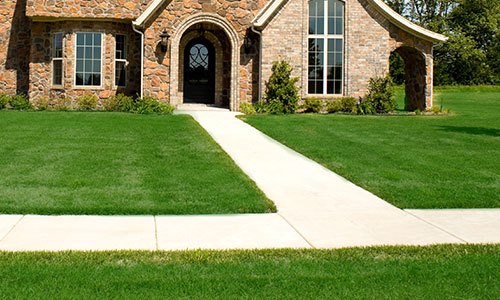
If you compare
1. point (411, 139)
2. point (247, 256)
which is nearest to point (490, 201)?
point (247, 256)

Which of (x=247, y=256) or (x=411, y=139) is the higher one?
(x=411, y=139)

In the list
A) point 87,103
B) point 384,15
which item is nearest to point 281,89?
point 384,15

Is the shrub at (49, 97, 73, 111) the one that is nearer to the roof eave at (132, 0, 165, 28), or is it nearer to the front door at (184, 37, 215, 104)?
the roof eave at (132, 0, 165, 28)

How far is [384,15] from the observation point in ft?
72.9

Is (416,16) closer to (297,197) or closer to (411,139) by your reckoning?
(411,139)

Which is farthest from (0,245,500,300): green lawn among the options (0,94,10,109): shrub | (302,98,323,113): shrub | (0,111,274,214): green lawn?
(0,94,10,109): shrub

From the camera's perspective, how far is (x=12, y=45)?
24.7 m

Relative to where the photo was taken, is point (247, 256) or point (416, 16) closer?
point (247, 256)

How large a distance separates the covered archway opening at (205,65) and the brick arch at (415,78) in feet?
22.5

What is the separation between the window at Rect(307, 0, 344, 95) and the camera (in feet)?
72.4

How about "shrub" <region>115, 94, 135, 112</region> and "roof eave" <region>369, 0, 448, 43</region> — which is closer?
"shrub" <region>115, 94, 135, 112</region>

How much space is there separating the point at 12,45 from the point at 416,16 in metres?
40.8

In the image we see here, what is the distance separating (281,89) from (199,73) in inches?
167

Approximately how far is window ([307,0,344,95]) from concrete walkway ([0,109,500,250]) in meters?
14.0
